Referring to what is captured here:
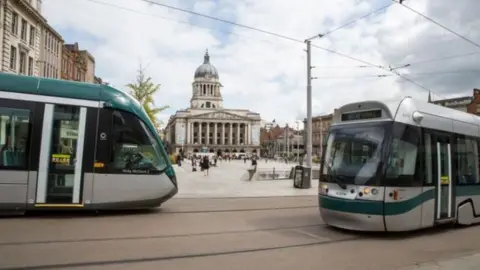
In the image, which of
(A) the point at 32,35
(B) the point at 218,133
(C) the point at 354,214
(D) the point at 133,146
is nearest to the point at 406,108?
(C) the point at 354,214

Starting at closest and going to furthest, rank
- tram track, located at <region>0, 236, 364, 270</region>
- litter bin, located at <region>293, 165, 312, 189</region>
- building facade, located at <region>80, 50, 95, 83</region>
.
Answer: tram track, located at <region>0, 236, 364, 270</region>, litter bin, located at <region>293, 165, 312, 189</region>, building facade, located at <region>80, 50, 95, 83</region>

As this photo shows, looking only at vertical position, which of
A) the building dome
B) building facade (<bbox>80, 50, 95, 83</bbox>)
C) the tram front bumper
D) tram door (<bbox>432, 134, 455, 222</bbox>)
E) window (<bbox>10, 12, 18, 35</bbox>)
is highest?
the building dome

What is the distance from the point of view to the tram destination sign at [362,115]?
9344mm

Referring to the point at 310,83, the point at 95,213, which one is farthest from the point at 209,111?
the point at 95,213

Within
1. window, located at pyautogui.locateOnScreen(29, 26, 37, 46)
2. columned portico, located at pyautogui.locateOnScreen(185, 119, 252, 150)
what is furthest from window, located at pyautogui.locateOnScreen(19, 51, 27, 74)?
columned portico, located at pyautogui.locateOnScreen(185, 119, 252, 150)

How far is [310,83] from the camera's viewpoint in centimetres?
2295

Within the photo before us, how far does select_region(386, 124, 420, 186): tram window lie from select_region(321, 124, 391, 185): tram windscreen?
28 centimetres

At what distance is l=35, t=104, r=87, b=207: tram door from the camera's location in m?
10.3

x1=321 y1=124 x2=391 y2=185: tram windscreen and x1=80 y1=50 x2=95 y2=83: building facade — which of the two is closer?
x1=321 y1=124 x2=391 y2=185: tram windscreen

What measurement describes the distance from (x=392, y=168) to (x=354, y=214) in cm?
126

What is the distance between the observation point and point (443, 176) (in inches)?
393

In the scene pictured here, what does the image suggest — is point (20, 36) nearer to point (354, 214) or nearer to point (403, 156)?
point (354, 214)

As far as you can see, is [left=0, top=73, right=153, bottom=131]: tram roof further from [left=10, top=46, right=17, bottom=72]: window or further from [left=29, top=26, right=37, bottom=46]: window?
[left=29, top=26, right=37, bottom=46]: window

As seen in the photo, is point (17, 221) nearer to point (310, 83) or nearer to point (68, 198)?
point (68, 198)
